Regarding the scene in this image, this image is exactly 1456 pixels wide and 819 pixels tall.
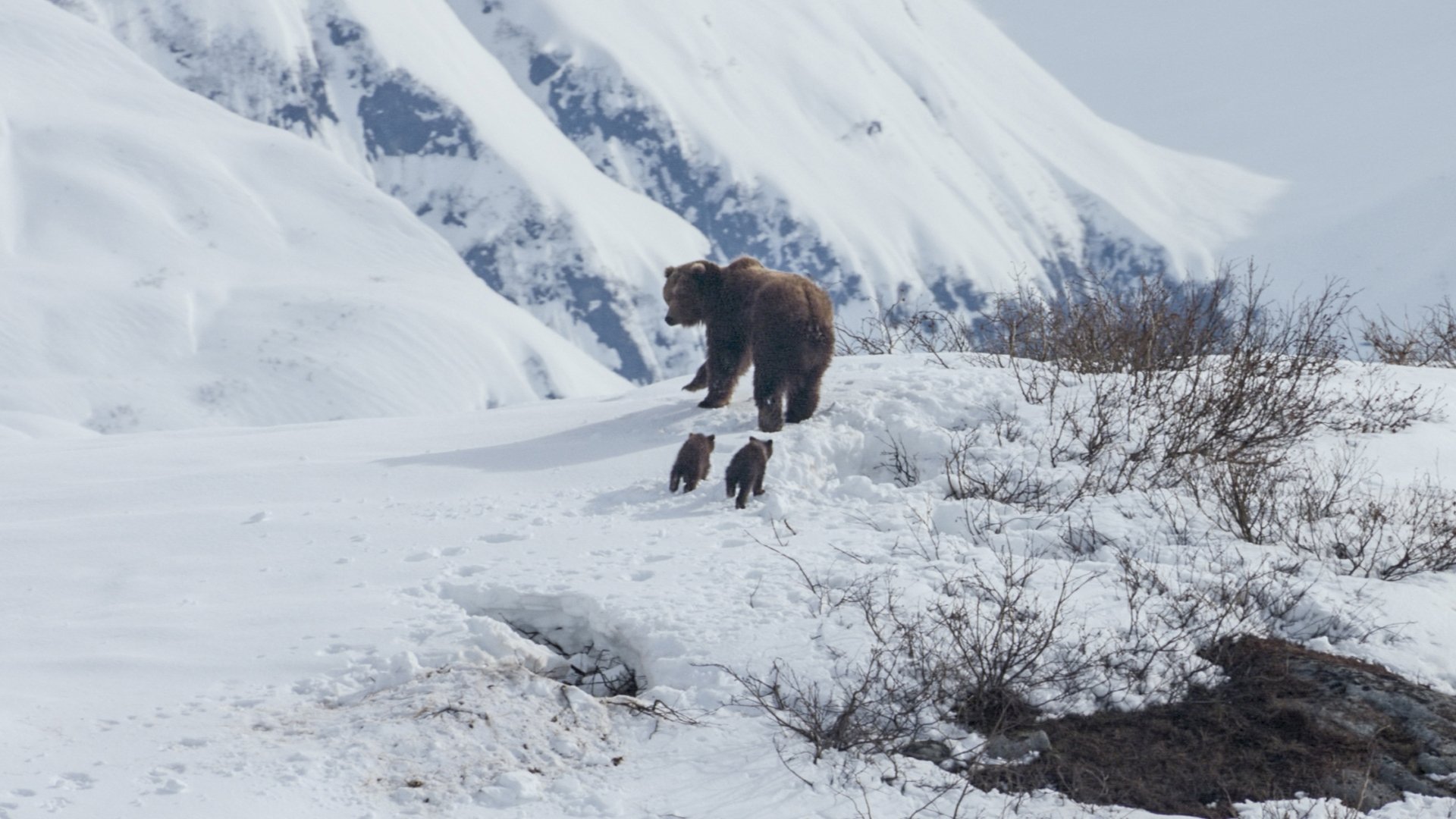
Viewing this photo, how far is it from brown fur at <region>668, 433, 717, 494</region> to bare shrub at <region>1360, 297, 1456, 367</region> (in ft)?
26.1

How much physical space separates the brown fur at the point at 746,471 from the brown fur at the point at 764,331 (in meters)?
1.16

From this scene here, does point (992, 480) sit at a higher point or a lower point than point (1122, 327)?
lower

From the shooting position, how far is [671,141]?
5876 inches

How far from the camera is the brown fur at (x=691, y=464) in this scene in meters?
6.91

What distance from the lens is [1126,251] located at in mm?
137000

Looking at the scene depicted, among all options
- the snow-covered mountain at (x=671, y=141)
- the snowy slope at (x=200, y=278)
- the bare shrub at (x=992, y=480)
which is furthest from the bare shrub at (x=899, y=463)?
the snow-covered mountain at (x=671, y=141)

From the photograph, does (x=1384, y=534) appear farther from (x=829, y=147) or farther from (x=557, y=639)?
(x=829, y=147)

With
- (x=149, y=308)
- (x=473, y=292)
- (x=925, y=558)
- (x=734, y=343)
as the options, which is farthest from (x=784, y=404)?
(x=473, y=292)

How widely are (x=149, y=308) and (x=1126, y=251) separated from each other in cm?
11187

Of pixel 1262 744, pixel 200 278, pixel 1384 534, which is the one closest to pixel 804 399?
pixel 1384 534

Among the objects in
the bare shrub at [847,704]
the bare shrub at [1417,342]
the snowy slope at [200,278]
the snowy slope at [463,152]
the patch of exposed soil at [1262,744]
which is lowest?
the patch of exposed soil at [1262,744]

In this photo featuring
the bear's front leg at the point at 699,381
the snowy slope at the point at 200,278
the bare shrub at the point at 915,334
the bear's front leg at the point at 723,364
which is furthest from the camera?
the snowy slope at the point at 200,278

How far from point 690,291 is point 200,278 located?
56.4 meters

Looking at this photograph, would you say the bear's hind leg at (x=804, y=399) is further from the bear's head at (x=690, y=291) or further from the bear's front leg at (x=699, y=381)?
the bear's front leg at (x=699, y=381)
